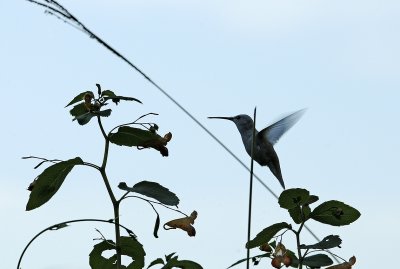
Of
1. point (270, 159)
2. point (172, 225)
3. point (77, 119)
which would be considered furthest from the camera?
point (270, 159)

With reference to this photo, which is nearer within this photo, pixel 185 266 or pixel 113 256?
pixel 185 266

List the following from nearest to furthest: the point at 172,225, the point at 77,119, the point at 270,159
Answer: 1. the point at 77,119
2. the point at 172,225
3. the point at 270,159

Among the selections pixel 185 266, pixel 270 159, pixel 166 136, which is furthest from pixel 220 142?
pixel 270 159

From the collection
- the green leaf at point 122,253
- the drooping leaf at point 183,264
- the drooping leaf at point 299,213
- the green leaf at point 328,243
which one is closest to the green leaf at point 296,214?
the drooping leaf at point 299,213

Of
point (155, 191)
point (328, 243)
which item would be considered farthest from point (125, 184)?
point (328, 243)

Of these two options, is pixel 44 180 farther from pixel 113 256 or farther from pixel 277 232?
pixel 277 232

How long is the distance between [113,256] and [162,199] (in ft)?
1.46

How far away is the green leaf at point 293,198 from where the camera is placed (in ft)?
9.27

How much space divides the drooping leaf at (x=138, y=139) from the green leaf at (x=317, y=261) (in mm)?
643

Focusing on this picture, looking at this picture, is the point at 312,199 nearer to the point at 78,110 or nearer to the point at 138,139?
the point at 138,139

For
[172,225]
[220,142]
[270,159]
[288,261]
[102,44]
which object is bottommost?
[288,261]

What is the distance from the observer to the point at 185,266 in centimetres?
258

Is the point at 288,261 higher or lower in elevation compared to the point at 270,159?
lower

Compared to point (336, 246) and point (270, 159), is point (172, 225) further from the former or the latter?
point (270, 159)
